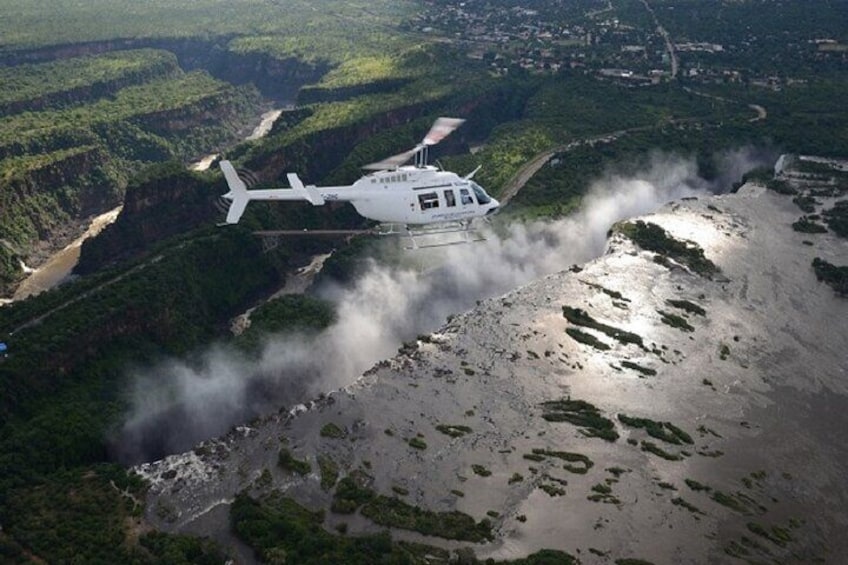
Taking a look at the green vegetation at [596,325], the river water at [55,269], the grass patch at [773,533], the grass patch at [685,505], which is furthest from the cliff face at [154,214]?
the grass patch at [773,533]

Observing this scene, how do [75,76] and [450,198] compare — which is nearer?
[450,198]

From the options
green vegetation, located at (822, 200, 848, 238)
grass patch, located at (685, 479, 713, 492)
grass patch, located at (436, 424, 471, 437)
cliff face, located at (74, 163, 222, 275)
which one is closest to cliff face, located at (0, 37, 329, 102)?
cliff face, located at (74, 163, 222, 275)

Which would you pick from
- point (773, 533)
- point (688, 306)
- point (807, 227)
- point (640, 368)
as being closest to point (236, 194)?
point (640, 368)

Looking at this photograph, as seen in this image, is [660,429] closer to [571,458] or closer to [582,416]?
[582,416]

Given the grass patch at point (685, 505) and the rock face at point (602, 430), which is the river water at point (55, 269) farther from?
the grass patch at point (685, 505)

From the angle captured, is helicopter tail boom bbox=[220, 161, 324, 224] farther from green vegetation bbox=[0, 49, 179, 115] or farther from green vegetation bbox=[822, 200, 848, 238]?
green vegetation bbox=[0, 49, 179, 115]
